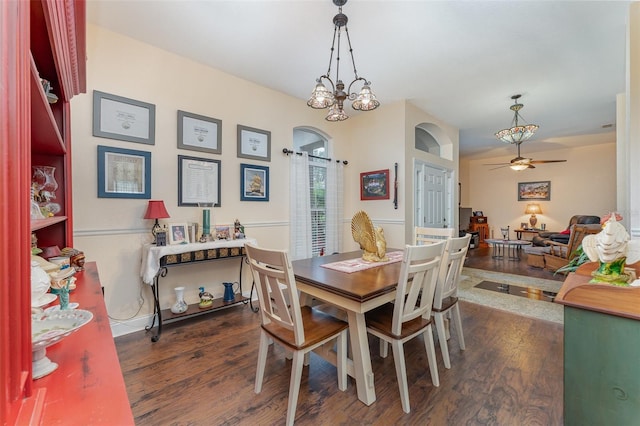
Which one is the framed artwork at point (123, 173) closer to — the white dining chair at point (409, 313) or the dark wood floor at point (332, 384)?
the dark wood floor at point (332, 384)

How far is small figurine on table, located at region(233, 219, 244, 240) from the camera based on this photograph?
10.2ft

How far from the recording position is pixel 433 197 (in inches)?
187

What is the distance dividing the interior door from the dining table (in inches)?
111

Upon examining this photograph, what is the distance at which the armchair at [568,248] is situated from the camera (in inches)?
162

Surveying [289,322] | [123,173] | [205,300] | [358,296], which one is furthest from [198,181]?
[358,296]

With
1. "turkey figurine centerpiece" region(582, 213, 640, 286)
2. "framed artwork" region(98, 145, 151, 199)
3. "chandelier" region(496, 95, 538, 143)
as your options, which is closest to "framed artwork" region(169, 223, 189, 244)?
"framed artwork" region(98, 145, 151, 199)

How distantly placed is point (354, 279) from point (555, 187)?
8.04 m

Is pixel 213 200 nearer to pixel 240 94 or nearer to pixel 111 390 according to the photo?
pixel 240 94

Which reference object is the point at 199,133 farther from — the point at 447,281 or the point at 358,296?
the point at 447,281

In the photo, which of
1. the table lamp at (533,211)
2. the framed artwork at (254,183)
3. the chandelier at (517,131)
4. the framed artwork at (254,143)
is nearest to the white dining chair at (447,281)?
the framed artwork at (254,183)

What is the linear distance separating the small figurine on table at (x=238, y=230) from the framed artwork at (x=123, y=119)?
118 centimetres

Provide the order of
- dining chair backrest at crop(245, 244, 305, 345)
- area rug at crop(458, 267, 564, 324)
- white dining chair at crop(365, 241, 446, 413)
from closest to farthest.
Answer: dining chair backrest at crop(245, 244, 305, 345) < white dining chair at crop(365, 241, 446, 413) < area rug at crop(458, 267, 564, 324)

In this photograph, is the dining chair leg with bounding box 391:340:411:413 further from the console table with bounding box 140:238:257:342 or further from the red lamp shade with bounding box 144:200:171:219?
the red lamp shade with bounding box 144:200:171:219

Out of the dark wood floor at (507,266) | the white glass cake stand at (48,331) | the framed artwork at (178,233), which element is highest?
the framed artwork at (178,233)
